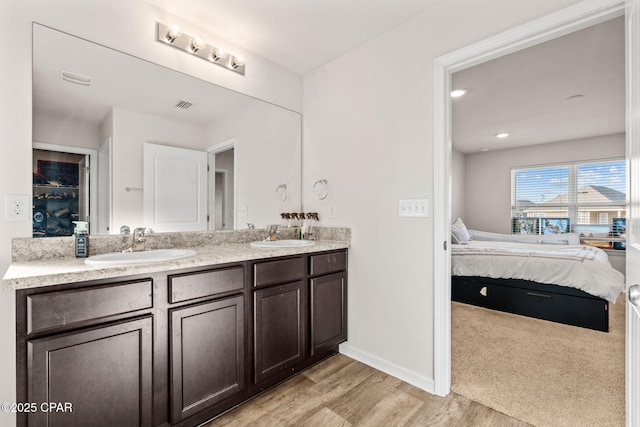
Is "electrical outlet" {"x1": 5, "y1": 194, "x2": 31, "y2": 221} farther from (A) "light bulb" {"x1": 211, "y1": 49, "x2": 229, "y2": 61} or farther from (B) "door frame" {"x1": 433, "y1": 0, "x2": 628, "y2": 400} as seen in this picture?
(B) "door frame" {"x1": 433, "y1": 0, "x2": 628, "y2": 400}

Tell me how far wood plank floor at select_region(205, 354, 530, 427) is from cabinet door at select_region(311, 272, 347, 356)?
260 mm

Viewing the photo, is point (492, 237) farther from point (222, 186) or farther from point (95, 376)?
point (95, 376)

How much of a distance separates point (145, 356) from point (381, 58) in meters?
2.34

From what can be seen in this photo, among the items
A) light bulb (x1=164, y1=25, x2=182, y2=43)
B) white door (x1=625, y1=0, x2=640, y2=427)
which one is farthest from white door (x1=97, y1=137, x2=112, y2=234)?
white door (x1=625, y1=0, x2=640, y2=427)

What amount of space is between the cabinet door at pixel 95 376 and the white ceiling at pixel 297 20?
1.88m

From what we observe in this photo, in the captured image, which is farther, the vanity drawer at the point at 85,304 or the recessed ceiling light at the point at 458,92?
the recessed ceiling light at the point at 458,92

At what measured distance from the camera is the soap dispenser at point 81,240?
1.59 metres

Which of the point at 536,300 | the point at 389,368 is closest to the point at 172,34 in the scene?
the point at 389,368

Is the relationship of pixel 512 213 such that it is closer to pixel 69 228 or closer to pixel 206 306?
pixel 206 306

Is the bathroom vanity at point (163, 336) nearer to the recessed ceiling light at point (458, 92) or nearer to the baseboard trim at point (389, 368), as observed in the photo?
the baseboard trim at point (389, 368)

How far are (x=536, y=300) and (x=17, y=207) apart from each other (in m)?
4.33

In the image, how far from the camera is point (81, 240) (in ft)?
5.25

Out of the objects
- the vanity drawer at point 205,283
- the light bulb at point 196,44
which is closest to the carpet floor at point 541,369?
the vanity drawer at point 205,283

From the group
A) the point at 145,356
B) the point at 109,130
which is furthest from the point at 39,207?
the point at 145,356
